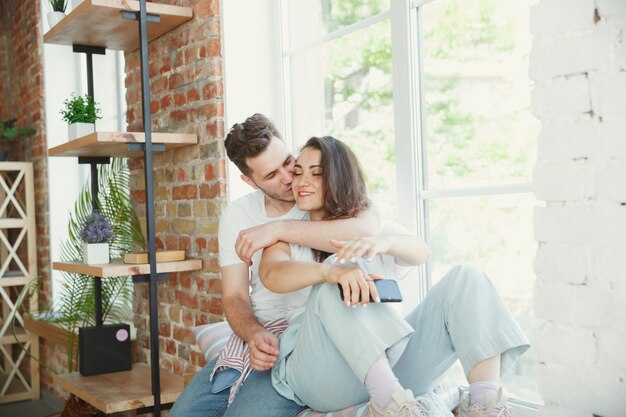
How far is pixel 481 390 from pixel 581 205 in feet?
1.65

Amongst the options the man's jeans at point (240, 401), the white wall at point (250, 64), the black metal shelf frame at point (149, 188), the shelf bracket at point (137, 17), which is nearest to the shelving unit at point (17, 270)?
the black metal shelf frame at point (149, 188)

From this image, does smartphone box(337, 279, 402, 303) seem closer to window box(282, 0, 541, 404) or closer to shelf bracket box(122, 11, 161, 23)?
window box(282, 0, 541, 404)

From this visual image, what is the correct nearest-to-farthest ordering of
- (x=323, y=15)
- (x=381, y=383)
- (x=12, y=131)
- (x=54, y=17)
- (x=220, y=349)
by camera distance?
(x=381, y=383) → (x=220, y=349) → (x=323, y=15) → (x=54, y=17) → (x=12, y=131)

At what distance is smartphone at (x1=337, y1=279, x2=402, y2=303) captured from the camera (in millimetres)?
1659

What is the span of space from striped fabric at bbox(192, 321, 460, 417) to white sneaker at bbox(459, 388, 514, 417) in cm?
17

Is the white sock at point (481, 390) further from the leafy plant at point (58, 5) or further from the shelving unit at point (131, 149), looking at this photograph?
the leafy plant at point (58, 5)

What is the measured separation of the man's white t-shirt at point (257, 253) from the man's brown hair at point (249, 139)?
14cm

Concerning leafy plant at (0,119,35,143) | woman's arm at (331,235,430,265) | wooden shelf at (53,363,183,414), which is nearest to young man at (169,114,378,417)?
woman's arm at (331,235,430,265)

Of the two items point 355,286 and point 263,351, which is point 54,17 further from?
point 355,286

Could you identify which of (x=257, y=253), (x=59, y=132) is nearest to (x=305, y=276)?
(x=257, y=253)

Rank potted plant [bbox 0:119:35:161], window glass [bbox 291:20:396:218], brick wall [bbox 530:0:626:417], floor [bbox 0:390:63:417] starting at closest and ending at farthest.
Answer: brick wall [bbox 530:0:626:417] < window glass [bbox 291:20:396:218] < floor [bbox 0:390:63:417] < potted plant [bbox 0:119:35:161]

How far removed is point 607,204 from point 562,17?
39 cm

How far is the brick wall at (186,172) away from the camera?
278cm

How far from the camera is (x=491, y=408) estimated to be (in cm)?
161
